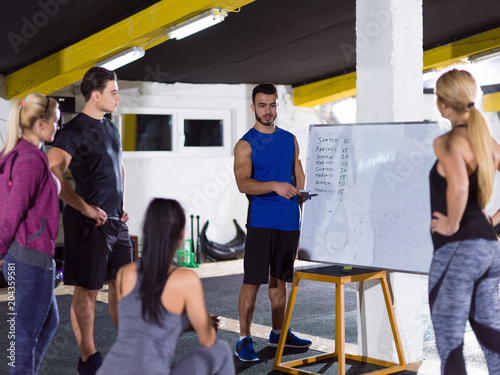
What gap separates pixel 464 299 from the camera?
7.00 ft

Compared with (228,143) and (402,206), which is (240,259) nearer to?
(228,143)

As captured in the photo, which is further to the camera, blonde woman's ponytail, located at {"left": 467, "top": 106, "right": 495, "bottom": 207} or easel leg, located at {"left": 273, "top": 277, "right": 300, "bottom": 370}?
easel leg, located at {"left": 273, "top": 277, "right": 300, "bottom": 370}

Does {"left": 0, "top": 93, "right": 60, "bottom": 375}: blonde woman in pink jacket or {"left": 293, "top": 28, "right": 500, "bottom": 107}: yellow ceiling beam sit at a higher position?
{"left": 293, "top": 28, "right": 500, "bottom": 107}: yellow ceiling beam

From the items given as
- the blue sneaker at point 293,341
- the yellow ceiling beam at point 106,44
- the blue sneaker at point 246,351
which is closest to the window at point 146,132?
the yellow ceiling beam at point 106,44

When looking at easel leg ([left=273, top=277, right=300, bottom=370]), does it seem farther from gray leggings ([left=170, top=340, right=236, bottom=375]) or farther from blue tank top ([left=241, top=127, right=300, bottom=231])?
gray leggings ([left=170, top=340, right=236, bottom=375])

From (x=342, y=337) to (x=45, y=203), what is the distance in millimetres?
1543

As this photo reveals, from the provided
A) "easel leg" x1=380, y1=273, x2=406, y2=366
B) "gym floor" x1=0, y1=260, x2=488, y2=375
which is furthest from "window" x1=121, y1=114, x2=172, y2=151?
"easel leg" x1=380, y1=273, x2=406, y2=366

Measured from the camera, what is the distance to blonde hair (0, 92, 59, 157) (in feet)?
7.80

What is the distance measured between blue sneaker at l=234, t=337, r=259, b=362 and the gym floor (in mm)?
36

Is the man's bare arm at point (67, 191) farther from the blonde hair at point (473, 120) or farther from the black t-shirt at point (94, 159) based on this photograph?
the blonde hair at point (473, 120)

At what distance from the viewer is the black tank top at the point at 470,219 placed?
216cm

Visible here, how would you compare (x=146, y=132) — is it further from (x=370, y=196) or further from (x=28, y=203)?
(x=28, y=203)

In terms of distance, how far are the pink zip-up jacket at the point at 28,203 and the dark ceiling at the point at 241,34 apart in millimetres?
2616

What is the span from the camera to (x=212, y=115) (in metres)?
8.58
